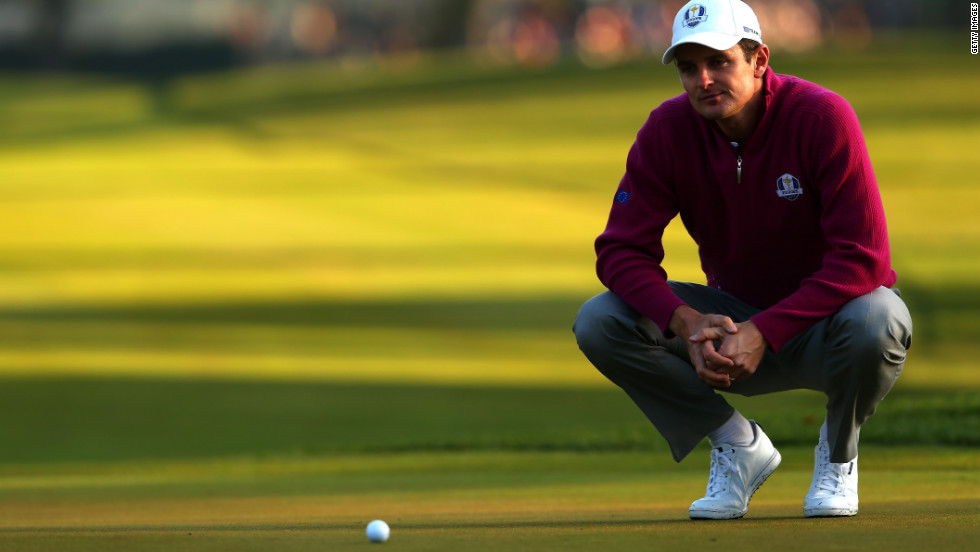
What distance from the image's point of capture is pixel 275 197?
18.4 metres

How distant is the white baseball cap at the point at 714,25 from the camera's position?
3.64 m

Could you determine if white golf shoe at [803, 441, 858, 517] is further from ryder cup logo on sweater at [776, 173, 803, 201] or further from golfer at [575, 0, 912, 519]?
ryder cup logo on sweater at [776, 173, 803, 201]

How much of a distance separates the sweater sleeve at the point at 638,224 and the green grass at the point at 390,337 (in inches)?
25.4

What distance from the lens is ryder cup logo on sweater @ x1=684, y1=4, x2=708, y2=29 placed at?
3672mm

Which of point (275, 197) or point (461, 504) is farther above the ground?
point (275, 197)

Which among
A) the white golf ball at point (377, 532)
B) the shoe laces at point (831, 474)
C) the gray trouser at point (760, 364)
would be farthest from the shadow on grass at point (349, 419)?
the white golf ball at point (377, 532)

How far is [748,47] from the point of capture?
3750 mm

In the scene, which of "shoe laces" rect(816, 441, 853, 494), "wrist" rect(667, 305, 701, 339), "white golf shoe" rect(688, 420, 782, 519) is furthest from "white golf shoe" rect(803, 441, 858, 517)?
"wrist" rect(667, 305, 701, 339)

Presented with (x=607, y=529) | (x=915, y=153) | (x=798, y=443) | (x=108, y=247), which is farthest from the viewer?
(x=915, y=153)

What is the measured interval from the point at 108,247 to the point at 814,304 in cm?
1211

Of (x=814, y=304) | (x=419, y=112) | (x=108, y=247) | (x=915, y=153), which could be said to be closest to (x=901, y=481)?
(x=814, y=304)

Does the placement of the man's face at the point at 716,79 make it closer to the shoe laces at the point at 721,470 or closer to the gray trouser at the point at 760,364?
the gray trouser at the point at 760,364

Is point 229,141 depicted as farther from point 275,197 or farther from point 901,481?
point 901,481

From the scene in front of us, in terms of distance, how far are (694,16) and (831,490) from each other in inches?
49.7
